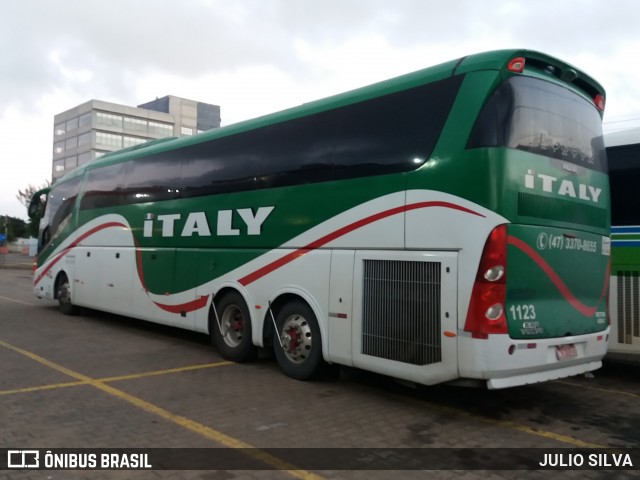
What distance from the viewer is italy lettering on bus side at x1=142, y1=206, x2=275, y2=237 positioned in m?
7.54

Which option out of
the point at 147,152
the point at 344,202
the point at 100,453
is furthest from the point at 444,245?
the point at 147,152

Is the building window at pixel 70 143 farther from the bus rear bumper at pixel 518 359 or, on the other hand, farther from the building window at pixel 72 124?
the bus rear bumper at pixel 518 359

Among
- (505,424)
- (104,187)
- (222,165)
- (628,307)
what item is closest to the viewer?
(505,424)

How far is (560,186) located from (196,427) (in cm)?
440

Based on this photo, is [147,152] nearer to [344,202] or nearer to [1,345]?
[1,345]

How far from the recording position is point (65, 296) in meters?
12.8

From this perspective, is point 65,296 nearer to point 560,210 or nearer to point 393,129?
point 393,129

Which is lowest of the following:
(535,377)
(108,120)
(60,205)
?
(535,377)

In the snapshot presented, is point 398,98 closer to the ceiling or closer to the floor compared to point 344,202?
closer to the ceiling

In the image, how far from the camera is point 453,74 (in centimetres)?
538

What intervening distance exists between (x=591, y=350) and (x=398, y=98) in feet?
11.4

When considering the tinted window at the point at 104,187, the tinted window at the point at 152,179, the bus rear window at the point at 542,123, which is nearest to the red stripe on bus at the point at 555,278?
the bus rear window at the point at 542,123

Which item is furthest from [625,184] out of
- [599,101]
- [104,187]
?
[104,187]

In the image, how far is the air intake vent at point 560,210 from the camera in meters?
5.17
